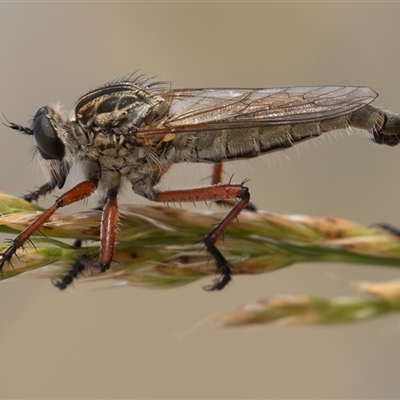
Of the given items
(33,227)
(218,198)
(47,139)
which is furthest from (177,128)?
(33,227)

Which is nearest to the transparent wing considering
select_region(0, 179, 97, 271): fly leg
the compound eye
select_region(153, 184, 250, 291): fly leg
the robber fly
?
the robber fly

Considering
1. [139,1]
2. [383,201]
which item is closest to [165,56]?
[139,1]

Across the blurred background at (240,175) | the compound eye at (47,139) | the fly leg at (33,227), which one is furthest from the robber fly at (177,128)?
the blurred background at (240,175)

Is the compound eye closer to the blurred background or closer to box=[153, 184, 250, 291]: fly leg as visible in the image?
box=[153, 184, 250, 291]: fly leg

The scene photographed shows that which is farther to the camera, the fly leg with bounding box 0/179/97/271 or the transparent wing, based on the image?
the transparent wing

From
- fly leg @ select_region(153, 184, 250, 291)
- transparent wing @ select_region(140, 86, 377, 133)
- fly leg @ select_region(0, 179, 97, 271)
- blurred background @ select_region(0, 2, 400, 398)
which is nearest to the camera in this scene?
fly leg @ select_region(0, 179, 97, 271)

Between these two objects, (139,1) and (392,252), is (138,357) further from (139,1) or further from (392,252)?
(139,1)
